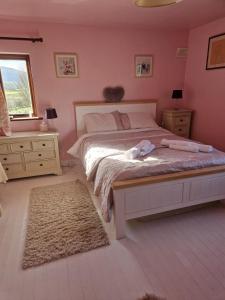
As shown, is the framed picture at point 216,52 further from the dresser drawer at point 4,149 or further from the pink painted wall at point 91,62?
the dresser drawer at point 4,149

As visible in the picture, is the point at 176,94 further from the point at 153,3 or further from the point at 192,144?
A: the point at 153,3

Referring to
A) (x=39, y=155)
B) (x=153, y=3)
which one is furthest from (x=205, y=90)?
(x=39, y=155)

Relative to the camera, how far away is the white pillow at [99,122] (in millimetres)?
3162

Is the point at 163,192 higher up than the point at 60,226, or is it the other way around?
the point at 163,192

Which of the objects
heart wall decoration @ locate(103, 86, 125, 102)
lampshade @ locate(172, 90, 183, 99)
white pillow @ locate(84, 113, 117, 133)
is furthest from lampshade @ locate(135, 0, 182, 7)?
lampshade @ locate(172, 90, 183, 99)

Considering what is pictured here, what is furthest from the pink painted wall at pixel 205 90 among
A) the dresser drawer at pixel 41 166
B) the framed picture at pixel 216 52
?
the dresser drawer at pixel 41 166

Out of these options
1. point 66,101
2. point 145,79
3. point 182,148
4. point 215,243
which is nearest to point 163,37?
point 145,79

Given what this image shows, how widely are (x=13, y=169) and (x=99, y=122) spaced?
4.81 ft

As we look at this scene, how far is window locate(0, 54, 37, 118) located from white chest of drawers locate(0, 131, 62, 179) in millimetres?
439

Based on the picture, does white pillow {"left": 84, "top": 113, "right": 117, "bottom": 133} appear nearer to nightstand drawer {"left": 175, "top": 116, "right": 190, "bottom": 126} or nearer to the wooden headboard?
the wooden headboard

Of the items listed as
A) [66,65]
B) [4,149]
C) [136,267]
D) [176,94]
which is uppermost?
[66,65]

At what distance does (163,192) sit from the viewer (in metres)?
1.87

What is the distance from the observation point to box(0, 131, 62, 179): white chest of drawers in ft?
9.29

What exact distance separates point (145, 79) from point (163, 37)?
0.77 meters
